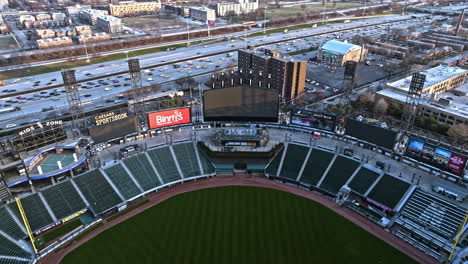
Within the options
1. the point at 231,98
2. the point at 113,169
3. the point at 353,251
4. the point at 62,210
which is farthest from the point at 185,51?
the point at 353,251

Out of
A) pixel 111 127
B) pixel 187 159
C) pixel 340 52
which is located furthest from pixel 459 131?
pixel 111 127

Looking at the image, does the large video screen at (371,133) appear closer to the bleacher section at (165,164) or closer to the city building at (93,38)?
the bleacher section at (165,164)

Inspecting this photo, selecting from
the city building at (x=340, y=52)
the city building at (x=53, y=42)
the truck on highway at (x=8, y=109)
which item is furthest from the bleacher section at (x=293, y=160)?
the city building at (x=53, y=42)

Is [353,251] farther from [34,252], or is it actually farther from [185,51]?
[185,51]

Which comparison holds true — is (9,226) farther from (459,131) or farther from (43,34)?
(43,34)

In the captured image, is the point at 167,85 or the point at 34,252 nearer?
the point at 34,252

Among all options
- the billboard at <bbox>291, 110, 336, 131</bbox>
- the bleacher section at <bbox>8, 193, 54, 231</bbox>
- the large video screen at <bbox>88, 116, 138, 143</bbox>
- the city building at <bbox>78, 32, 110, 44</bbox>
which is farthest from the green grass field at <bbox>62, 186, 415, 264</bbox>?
the city building at <bbox>78, 32, 110, 44</bbox>

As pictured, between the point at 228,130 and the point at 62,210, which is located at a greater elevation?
the point at 228,130

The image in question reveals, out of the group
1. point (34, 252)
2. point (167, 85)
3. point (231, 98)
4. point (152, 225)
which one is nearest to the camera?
point (34, 252)
